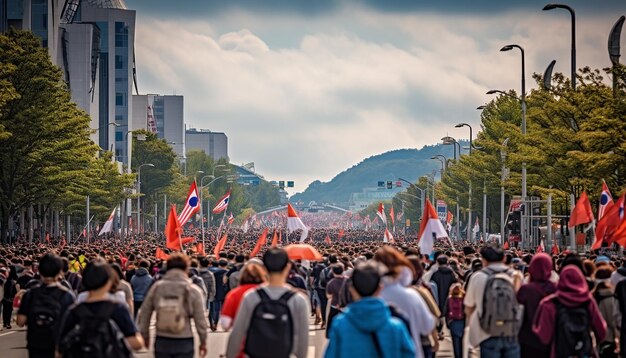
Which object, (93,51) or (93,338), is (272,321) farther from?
(93,51)

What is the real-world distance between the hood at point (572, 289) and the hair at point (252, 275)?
115 inches

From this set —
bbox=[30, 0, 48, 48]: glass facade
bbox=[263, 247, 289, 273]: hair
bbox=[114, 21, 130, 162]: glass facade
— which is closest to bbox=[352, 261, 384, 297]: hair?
bbox=[263, 247, 289, 273]: hair

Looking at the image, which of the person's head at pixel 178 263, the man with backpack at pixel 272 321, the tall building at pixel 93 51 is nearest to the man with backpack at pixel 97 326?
the man with backpack at pixel 272 321

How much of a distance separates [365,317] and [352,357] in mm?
309

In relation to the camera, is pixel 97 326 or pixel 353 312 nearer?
pixel 353 312

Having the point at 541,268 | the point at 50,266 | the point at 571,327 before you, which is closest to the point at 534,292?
the point at 541,268

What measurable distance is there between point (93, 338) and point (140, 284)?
1206 centimetres

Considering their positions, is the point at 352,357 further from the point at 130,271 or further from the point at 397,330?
the point at 130,271

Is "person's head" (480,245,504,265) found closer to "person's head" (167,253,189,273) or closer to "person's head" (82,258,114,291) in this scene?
"person's head" (167,253,189,273)

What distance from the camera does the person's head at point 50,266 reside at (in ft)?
43.8

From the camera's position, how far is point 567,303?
12.9m

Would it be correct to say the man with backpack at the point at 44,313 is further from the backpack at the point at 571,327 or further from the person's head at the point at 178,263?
the backpack at the point at 571,327

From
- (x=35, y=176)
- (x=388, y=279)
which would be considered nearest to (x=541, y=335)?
(x=388, y=279)

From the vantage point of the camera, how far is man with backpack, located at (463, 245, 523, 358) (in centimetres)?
1342
